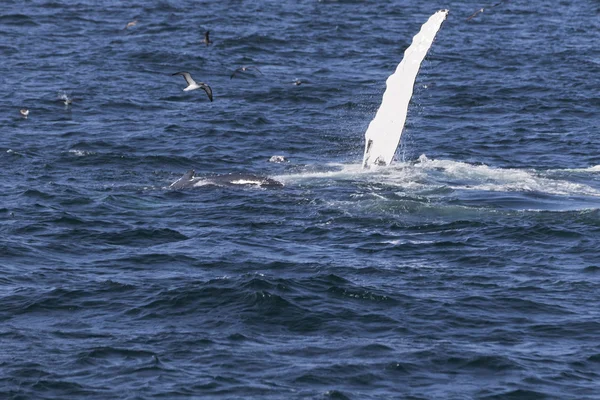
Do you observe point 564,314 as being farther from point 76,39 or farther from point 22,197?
point 76,39

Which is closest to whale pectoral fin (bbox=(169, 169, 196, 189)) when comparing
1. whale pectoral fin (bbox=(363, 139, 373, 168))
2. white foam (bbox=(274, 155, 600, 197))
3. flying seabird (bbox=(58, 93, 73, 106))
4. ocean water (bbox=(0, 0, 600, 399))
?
ocean water (bbox=(0, 0, 600, 399))

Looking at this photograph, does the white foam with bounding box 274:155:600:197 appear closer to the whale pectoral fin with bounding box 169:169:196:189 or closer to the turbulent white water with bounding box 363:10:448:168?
the turbulent white water with bounding box 363:10:448:168

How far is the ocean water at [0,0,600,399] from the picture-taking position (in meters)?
24.2

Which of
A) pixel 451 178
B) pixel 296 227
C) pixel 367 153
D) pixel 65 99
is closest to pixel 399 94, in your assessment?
pixel 367 153

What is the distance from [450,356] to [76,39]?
41706mm

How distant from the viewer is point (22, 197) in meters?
36.2

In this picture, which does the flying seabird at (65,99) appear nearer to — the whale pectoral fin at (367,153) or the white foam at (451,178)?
the white foam at (451,178)

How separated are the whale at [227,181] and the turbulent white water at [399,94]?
3123mm

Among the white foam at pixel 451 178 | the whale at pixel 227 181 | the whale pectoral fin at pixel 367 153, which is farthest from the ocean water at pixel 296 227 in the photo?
the whale pectoral fin at pixel 367 153

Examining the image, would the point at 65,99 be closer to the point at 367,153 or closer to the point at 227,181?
the point at 227,181

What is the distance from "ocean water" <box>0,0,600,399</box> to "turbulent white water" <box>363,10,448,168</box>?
1.27 metres

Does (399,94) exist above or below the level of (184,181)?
above

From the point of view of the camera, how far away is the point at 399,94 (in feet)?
116

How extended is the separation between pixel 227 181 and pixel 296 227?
464 cm
